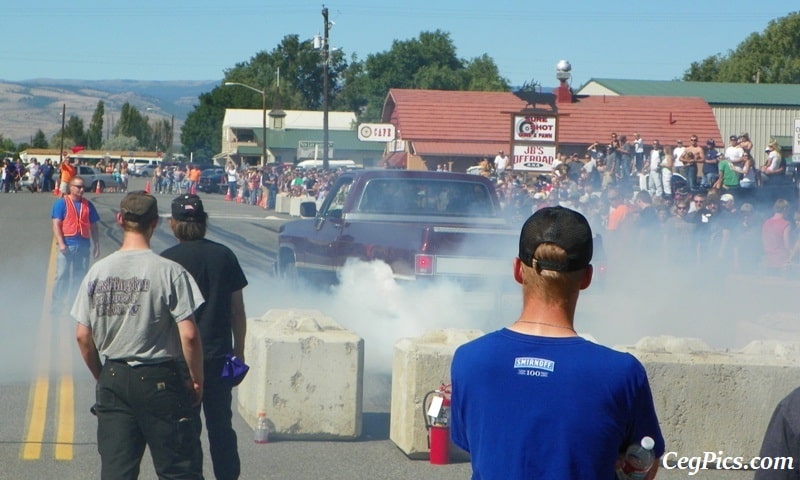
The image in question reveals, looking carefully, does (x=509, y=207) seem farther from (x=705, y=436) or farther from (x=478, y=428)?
(x=478, y=428)

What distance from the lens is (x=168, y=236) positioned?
2552cm

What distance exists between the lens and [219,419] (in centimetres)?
604

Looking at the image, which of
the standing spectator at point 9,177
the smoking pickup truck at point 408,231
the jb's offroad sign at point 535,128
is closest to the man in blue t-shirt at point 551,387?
the smoking pickup truck at point 408,231

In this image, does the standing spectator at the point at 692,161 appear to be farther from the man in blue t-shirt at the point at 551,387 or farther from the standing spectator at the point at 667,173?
the man in blue t-shirt at the point at 551,387

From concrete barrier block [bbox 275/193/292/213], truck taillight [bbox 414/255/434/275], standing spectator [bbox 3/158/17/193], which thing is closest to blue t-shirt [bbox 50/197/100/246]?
truck taillight [bbox 414/255/434/275]

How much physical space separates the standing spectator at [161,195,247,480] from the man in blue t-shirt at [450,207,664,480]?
10.3 ft

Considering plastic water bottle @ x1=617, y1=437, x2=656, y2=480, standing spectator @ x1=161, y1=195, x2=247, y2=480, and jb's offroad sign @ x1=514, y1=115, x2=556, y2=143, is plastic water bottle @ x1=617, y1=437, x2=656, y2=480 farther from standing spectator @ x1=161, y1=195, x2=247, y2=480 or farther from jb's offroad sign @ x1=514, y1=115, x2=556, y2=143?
jb's offroad sign @ x1=514, y1=115, x2=556, y2=143

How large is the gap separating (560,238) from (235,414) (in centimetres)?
626

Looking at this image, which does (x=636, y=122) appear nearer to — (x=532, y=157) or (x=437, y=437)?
(x=532, y=157)

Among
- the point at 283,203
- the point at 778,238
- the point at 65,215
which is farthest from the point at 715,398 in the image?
the point at 283,203

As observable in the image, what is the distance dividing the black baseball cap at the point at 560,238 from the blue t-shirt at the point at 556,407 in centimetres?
20

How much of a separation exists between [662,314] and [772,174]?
23.4 feet

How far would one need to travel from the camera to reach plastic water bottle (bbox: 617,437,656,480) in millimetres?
2957

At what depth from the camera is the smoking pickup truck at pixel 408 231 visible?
10.2m
